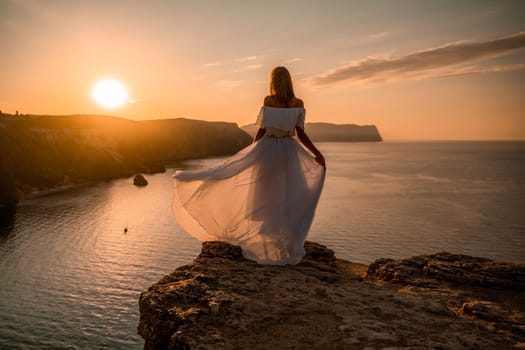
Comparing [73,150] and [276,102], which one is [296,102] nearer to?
[276,102]

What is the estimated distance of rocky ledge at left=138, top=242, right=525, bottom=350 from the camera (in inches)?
151

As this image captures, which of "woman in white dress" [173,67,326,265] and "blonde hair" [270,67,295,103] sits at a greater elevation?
"blonde hair" [270,67,295,103]

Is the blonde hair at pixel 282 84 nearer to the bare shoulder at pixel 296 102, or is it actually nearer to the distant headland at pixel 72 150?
the bare shoulder at pixel 296 102

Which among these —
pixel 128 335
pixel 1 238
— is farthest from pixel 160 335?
pixel 1 238

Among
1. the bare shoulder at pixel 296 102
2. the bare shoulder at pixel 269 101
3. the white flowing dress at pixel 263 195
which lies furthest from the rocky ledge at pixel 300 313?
the bare shoulder at pixel 296 102

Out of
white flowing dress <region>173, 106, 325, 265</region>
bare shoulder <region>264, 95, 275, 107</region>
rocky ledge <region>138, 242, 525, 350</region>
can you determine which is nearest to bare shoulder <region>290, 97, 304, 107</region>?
white flowing dress <region>173, 106, 325, 265</region>

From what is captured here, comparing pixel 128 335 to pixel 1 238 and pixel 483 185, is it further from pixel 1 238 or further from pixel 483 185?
pixel 483 185

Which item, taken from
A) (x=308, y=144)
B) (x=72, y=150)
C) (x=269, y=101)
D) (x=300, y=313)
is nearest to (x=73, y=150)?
(x=72, y=150)

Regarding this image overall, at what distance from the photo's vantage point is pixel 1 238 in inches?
1523

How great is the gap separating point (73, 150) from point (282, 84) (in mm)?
87661

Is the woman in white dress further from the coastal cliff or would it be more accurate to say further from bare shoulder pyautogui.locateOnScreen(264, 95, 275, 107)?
the coastal cliff

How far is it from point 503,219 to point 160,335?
49086mm

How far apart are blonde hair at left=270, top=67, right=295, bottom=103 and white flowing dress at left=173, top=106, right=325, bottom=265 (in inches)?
9.4

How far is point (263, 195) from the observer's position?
6.52 metres
